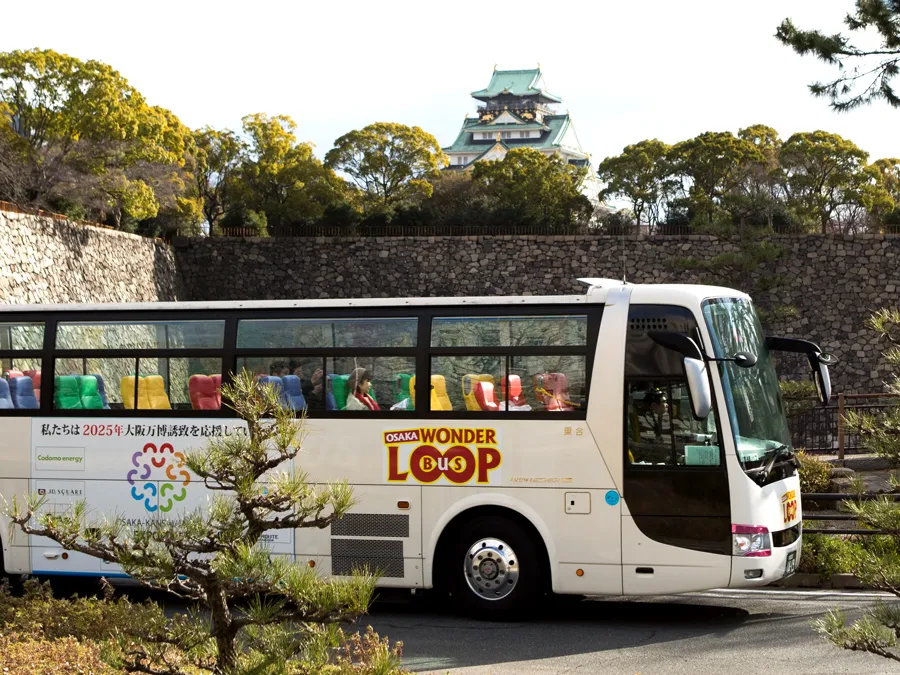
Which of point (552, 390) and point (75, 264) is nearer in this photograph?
point (552, 390)

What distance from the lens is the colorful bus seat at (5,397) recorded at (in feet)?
27.8

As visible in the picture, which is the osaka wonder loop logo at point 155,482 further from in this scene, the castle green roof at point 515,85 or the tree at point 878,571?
the castle green roof at point 515,85

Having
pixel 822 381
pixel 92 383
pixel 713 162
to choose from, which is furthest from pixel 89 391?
pixel 713 162

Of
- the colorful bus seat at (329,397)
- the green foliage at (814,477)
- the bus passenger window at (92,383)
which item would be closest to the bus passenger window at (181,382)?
the bus passenger window at (92,383)

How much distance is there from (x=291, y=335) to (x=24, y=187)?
2322 centimetres

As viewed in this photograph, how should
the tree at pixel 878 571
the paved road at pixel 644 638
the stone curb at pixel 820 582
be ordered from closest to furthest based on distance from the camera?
the tree at pixel 878 571 → the paved road at pixel 644 638 → the stone curb at pixel 820 582

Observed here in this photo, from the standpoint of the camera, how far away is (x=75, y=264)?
27.4 meters

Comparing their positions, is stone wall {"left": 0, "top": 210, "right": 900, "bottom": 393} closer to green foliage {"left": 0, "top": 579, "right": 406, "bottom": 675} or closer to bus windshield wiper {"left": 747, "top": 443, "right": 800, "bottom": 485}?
bus windshield wiper {"left": 747, "top": 443, "right": 800, "bottom": 485}

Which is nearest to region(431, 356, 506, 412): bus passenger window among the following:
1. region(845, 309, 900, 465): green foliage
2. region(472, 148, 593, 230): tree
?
region(845, 309, 900, 465): green foliage

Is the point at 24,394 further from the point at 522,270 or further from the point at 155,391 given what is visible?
the point at 522,270

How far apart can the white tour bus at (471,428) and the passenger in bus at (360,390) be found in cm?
2

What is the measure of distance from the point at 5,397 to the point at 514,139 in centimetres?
6667

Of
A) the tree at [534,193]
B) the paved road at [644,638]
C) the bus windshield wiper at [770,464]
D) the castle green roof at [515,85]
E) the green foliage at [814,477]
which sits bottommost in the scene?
the paved road at [644,638]

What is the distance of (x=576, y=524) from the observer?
7.30 m
